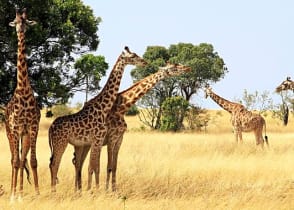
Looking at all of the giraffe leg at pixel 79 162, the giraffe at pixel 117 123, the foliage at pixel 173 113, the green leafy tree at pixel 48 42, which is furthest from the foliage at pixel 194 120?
the giraffe leg at pixel 79 162

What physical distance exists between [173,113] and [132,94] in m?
24.5

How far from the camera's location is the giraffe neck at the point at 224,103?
22609 mm

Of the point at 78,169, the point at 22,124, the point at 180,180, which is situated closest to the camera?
the point at 22,124

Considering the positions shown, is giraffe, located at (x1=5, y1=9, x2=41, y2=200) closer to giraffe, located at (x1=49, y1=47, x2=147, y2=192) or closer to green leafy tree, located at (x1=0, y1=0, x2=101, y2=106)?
giraffe, located at (x1=49, y1=47, x2=147, y2=192)

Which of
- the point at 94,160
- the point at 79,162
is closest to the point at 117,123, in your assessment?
the point at 94,160

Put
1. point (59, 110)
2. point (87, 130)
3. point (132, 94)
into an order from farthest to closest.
→ 1. point (59, 110)
2. point (132, 94)
3. point (87, 130)

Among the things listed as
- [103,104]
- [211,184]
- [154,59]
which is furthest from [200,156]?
[154,59]

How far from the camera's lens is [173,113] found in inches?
1427

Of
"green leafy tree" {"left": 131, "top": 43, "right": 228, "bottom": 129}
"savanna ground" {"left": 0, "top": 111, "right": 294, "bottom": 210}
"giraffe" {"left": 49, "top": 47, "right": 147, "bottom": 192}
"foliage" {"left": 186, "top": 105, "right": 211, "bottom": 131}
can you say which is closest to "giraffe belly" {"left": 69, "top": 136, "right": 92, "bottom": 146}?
"giraffe" {"left": 49, "top": 47, "right": 147, "bottom": 192}

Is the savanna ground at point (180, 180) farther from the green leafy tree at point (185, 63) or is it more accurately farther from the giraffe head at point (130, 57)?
the green leafy tree at point (185, 63)

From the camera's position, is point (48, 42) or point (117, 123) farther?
point (48, 42)

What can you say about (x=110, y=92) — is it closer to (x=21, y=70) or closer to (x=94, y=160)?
(x=94, y=160)

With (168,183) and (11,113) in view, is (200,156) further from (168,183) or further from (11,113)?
(11,113)

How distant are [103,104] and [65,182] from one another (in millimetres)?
2032
